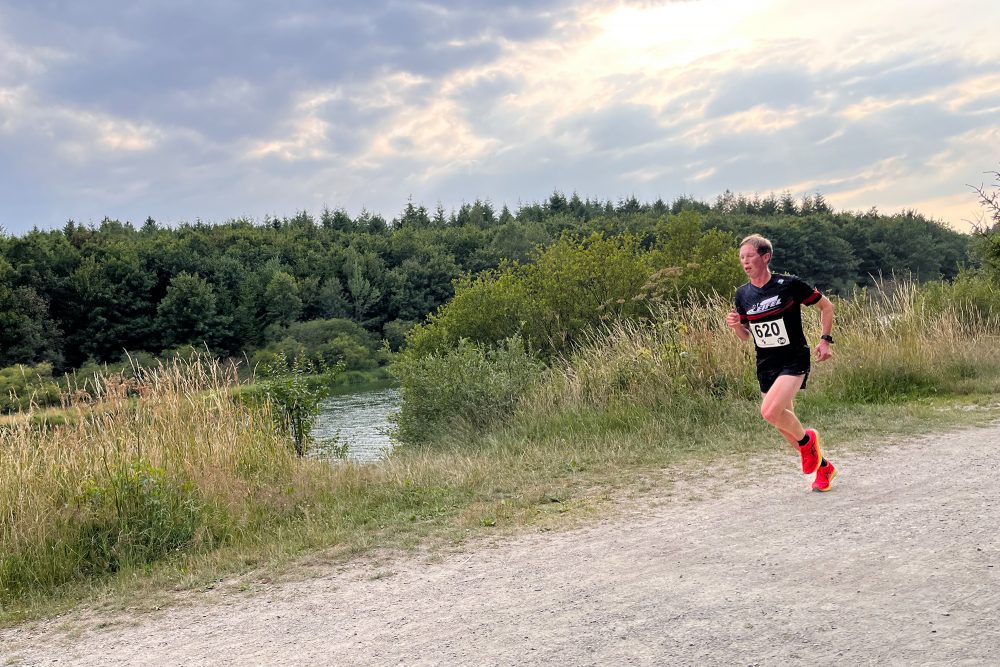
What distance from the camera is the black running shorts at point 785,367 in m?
6.69

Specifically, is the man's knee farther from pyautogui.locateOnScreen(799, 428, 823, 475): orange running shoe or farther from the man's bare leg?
pyautogui.locateOnScreen(799, 428, 823, 475): orange running shoe

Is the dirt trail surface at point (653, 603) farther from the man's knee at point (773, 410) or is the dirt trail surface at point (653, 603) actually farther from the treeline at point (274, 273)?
the treeline at point (274, 273)

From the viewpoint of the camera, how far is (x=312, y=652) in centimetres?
397

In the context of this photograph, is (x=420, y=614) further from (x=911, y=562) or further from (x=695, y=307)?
(x=695, y=307)

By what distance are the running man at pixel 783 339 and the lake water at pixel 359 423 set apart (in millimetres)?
6180

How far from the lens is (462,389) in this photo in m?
13.2

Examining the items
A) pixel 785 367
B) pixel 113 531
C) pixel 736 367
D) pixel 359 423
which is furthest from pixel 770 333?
pixel 359 423

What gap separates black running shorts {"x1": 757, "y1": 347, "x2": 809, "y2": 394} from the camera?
669 centimetres

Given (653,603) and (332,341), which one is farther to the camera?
(332,341)

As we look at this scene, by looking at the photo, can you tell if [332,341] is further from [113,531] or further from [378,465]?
[113,531]

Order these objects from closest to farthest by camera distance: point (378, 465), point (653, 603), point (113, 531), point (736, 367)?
point (653, 603) < point (113, 531) < point (378, 465) < point (736, 367)

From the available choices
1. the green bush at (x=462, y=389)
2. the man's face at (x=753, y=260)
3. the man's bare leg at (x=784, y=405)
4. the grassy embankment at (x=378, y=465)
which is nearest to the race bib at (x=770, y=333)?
the man's bare leg at (x=784, y=405)

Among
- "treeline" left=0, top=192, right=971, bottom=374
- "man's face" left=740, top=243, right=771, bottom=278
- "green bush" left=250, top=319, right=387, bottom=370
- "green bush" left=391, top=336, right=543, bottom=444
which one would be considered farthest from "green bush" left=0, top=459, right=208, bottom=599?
"green bush" left=250, top=319, right=387, bottom=370

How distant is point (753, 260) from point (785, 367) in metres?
0.92
